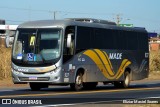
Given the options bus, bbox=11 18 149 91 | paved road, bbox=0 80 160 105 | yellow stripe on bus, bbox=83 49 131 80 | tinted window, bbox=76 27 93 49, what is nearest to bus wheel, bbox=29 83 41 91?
bus, bbox=11 18 149 91

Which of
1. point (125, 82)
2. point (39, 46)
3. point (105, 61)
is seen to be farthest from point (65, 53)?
point (125, 82)

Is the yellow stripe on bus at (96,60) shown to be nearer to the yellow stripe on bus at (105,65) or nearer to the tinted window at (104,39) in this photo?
the yellow stripe on bus at (105,65)

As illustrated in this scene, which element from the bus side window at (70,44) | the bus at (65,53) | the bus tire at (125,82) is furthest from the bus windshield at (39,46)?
the bus tire at (125,82)

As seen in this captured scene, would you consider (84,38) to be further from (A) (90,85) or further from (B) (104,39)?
(A) (90,85)

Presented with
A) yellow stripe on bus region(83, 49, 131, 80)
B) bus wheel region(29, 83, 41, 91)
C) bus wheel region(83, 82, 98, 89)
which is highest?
yellow stripe on bus region(83, 49, 131, 80)

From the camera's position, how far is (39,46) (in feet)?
79.9

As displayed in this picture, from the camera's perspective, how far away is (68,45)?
24578 millimetres

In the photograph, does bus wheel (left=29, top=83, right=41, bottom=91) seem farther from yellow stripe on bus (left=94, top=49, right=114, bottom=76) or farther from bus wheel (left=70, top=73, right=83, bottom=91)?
yellow stripe on bus (left=94, top=49, right=114, bottom=76)

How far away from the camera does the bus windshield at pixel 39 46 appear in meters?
24.2

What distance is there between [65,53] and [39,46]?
3.94 feet

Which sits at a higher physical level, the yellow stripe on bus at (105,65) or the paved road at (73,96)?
the yellow stripe on bus at (105,65)

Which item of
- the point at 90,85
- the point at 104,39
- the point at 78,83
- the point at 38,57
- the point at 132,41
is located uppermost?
the point at 104,39

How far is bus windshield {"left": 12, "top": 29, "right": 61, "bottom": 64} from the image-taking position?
24219 millimetres

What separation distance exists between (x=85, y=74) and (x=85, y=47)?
4.22ft
